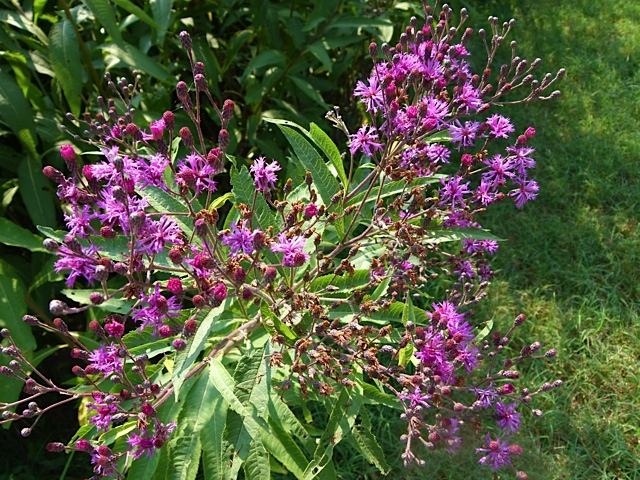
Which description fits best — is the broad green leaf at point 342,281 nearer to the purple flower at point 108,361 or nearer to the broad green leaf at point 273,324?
the broad green leaf at point 273,324

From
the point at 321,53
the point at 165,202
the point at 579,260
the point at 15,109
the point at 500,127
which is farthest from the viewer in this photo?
the point at 579,260

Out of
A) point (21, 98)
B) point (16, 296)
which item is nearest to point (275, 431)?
point (16, 296)

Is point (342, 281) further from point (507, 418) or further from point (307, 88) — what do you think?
point (307, 88)

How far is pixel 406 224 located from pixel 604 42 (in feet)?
16.4

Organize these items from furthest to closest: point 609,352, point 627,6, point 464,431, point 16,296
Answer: point 627,6
point 609,352
point 464,431
point 16,296

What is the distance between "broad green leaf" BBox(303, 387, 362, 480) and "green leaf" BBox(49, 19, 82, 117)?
1.46 meters

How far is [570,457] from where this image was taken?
292 cm

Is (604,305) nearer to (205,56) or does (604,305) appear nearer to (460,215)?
(460,215)

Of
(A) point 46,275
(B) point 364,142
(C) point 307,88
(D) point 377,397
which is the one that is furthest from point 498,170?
(A) point 46,275

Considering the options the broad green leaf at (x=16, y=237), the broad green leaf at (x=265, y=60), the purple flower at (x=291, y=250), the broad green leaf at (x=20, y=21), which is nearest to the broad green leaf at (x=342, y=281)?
the purple flower at (x=291, y=250)

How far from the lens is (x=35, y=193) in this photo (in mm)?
2398

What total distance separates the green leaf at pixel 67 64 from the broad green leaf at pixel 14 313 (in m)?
0.68

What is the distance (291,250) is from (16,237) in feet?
3.93

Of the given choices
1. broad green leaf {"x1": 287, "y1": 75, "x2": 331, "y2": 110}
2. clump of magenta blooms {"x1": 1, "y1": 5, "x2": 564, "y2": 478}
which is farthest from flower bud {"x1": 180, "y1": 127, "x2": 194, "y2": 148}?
broad green leaf {"x1": 287, "y1": 75, "x2": 331, "y2": 110}
